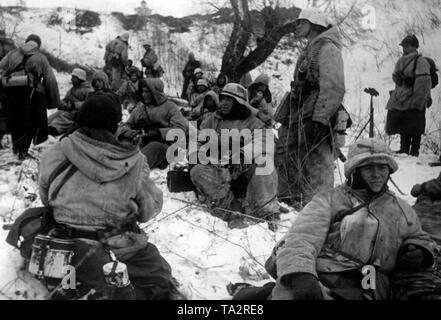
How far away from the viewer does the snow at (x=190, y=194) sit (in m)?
3.11

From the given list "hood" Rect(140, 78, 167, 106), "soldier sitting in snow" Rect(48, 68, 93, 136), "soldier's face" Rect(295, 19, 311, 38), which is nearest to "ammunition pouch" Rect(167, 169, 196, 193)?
"hood" Rect(140, 78, 167, 106)

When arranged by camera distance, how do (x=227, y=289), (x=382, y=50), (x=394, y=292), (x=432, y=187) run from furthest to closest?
(x=382, y=50) → (x=432, y=187) → (x=227, y=289) → (x=394, y=292)

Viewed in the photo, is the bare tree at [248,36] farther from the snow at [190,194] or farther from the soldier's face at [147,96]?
the soldier's face at [147,96]

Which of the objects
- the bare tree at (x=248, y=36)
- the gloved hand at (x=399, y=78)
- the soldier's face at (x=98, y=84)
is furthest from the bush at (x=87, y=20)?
the gloved hand at (x=399, y=78)

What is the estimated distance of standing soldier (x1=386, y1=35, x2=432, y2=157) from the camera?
6699mm

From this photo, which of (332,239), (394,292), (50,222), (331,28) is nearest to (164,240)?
(50,222)

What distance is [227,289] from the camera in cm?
288

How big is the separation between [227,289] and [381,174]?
3.67 feet

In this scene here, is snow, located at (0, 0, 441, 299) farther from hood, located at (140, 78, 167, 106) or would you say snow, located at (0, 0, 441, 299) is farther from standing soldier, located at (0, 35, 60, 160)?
hood, located at (140, 78, 167, 106)

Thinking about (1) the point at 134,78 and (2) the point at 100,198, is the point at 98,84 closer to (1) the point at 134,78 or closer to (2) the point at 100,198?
(1) the point at 134,78

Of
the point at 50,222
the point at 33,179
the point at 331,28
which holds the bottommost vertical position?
the point at 33,179

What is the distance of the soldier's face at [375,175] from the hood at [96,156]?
48.3 inches

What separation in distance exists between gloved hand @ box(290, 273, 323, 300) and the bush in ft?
50.0
